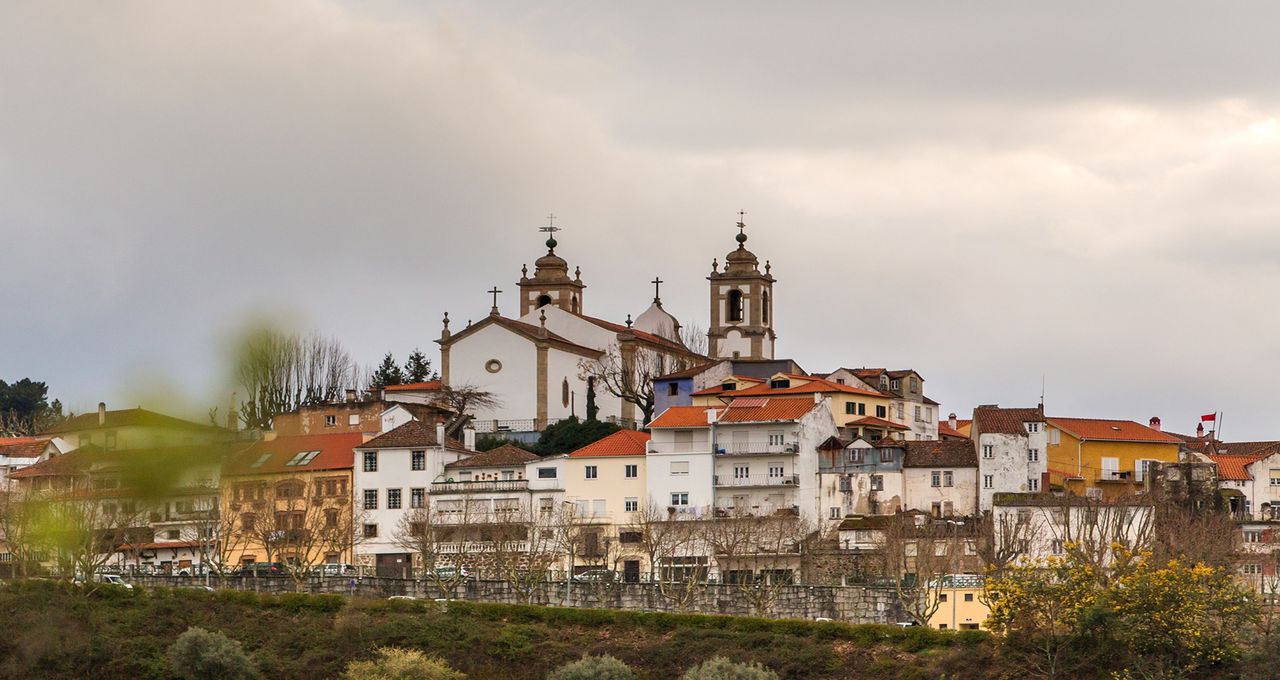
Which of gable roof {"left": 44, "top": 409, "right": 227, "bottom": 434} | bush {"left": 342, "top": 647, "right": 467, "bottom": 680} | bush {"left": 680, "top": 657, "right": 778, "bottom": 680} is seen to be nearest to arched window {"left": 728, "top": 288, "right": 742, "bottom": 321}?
gable roof {"left": 44, "top": 409, "right": 227, "bottom": 434}

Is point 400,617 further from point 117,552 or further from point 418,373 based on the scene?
point 418,373

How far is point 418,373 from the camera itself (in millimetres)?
124875

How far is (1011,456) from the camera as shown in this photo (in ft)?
301

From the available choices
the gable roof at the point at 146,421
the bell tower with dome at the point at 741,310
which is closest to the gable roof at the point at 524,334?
the bell tower with dome at the point at 741,310

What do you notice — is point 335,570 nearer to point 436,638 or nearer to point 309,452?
point 309,452

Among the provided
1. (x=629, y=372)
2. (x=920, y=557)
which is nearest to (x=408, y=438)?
(x=629, y=372)

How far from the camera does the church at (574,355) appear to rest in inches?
4331

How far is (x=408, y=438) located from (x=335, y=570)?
10125 mm

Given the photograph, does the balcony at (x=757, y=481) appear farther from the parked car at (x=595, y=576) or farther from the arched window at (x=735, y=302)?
the arched window at (x=735, y=302)

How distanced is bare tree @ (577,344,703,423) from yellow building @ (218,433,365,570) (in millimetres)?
17576

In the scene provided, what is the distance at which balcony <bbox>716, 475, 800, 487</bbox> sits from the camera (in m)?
92.9

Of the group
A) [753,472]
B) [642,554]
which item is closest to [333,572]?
[642,554]

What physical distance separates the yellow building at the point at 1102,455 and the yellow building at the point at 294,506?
93.3ft

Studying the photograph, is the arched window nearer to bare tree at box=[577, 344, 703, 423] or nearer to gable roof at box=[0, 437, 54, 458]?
bare tree at box=[577, 344, 703, 423]
